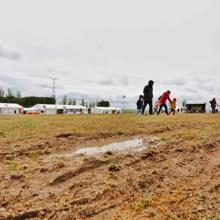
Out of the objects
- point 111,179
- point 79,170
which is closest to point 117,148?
point 79,170

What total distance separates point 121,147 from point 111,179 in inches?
111

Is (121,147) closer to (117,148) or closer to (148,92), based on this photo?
(117,148)

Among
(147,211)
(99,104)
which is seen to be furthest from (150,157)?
(99,104)

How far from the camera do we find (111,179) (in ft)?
19.0

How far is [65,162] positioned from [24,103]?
4387 inches

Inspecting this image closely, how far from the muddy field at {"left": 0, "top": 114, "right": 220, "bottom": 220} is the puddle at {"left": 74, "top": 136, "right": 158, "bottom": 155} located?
0.02m

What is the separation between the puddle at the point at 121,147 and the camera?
26.6 ft

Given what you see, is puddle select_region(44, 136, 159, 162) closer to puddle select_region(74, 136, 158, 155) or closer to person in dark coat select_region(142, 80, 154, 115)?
puddle select_region(74, 136, 158, 155)

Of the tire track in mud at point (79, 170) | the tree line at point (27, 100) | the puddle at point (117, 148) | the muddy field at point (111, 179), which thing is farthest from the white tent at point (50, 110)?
the tire track in mud at point (79, 170)

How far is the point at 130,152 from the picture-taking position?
783 centimetres

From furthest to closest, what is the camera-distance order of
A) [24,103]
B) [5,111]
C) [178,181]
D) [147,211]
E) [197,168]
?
[24,103] < [5,111] < [197,168] < [178,181] < [147,211]

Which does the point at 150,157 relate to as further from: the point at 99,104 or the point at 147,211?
the point at 99,104

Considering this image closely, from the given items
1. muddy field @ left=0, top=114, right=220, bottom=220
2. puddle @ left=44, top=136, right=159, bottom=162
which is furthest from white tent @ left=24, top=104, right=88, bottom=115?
muddy field @ left=0, top=114, right=220, bottom=220

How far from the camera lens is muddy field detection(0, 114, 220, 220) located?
4691 mm
